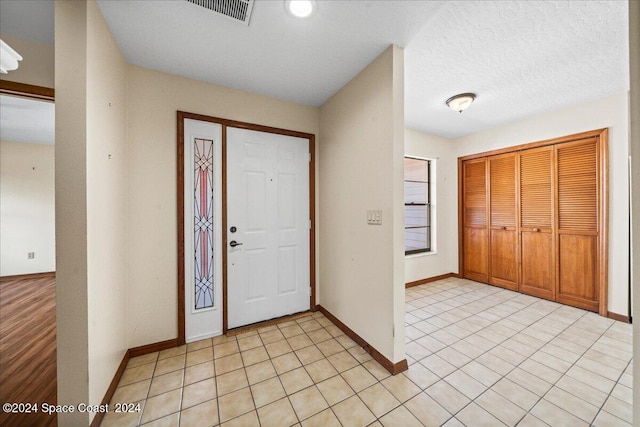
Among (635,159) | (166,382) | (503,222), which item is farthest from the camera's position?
(503,222)

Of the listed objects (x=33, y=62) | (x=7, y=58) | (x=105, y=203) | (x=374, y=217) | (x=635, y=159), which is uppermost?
(x=33, y=62)

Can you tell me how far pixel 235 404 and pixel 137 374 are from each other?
3.05 ft

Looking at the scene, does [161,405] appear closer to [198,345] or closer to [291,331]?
[198,345]

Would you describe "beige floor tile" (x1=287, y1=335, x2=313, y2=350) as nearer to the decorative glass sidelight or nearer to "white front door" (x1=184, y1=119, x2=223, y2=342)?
"white front door" (x1=184, y1=119, x2=223, y2=342)

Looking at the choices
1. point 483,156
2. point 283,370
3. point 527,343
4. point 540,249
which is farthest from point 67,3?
point 540,249

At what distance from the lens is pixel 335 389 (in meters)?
1.73

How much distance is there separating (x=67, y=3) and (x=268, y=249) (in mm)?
2304

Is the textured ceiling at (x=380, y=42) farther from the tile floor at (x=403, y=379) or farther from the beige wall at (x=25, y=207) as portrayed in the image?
the beige wall at (x=25, y=207)

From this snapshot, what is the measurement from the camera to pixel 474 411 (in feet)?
5.08

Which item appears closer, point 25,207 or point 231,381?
point 231,381

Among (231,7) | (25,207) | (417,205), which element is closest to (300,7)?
(231,7)

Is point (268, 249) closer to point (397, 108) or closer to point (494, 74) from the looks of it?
point (397, 108)

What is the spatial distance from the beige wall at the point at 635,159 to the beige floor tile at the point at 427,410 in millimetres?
935

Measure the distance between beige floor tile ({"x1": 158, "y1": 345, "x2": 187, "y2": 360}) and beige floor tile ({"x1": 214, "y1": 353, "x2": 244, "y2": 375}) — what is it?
400 millimetres
